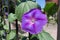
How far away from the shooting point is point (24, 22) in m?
0.74

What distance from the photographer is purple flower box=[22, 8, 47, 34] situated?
2.36 ft

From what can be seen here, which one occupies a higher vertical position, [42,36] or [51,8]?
[51,8]

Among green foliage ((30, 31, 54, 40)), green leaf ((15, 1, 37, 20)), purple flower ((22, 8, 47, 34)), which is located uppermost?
green leaf ((15, 1, 37, 20))

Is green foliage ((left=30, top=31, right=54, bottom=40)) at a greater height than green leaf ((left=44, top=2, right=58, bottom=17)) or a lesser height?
lesser

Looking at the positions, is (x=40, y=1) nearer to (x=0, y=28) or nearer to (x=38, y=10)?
(x=38, y=10)

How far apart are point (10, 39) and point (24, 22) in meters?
0.32

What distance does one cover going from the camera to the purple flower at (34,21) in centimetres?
72

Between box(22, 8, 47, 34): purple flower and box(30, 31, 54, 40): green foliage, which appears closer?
box(22, 8, 47, 34): purple flower

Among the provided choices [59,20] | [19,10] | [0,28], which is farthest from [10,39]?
[0,28]

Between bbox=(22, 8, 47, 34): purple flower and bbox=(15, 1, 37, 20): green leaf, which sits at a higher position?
bbox=(15, 1, 37, 20): green leaf

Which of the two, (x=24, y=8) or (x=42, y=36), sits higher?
(x=24, y=8)

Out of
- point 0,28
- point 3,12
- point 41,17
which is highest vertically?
point 41,17

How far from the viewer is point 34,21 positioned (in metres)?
0.74

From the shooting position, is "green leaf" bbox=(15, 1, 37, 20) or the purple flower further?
"green leaf" bbox=(15, 1, 37, 20)
